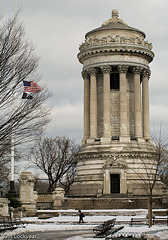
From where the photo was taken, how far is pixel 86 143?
62.4 meters

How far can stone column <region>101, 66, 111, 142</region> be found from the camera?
Result: 60844mm

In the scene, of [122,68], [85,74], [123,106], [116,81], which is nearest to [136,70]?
[122,68]

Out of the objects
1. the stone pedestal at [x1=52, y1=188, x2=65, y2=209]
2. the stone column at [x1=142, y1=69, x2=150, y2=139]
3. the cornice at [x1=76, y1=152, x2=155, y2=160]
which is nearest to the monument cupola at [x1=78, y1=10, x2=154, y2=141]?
the stone column at [x1=142, y1=69, x2=150, y2=139]

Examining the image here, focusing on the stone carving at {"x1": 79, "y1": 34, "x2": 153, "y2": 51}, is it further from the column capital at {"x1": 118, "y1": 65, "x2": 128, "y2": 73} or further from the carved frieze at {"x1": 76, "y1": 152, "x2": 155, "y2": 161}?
the carved frieze at {"x1": 76, "y1": 152, "x2": 155, "y2": 161}

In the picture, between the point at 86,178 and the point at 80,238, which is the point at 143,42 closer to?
the point at 86,178

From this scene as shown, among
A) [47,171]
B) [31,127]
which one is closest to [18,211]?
[31,127]

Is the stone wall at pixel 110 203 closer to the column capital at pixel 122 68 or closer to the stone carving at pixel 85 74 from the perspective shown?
the column capital at pixel 122 68

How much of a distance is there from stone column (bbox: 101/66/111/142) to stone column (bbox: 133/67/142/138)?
3586 millimetres

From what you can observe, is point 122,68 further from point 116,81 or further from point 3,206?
point 3,206

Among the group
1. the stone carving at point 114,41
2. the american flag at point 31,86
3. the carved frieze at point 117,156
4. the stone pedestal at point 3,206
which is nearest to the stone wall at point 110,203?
the carved frieze at point 117,156

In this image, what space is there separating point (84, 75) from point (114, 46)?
639cm

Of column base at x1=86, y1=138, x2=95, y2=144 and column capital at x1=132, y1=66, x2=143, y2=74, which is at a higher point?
column capital at x1=132, y1=66, x2=143, y2=74

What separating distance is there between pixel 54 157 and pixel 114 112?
21.6 meters

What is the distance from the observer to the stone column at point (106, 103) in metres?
60.8
